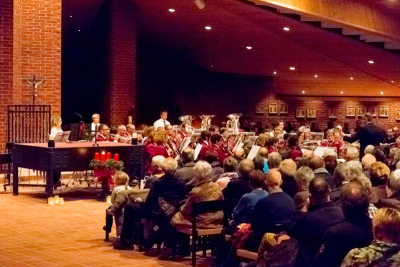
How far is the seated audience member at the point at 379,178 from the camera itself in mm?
7031

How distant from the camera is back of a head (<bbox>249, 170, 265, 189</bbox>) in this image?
278 inches

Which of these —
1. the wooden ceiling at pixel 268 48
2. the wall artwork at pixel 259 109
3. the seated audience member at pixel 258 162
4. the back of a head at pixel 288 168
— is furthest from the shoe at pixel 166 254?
the wall artwork at pixel 259 109

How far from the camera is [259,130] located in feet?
69.9

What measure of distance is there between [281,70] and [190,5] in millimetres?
8798

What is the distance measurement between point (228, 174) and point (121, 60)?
11.6 m

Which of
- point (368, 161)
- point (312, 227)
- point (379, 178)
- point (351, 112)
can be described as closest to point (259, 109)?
point (351, 112)

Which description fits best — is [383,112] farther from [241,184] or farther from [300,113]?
[241,184]

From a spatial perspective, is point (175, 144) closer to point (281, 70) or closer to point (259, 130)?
point (259, 130)

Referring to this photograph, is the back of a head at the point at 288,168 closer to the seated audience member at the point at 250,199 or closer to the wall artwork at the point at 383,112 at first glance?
the seated audience member at the point at 250,199

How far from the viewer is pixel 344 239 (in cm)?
496

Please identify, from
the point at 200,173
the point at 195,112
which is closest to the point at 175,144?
the point at 200,173

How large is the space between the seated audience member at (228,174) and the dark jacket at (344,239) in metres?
3.29

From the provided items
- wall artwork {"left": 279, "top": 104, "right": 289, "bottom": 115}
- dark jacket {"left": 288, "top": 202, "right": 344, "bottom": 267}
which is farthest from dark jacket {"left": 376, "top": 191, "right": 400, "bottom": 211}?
wall artwork {"left": 279, "top": 104, "right": 289, "bottom": 115}

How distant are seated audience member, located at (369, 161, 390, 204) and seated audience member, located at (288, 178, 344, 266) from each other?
5.28 ft
